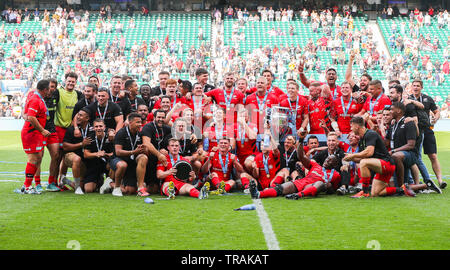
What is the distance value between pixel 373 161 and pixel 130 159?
12.0 ft

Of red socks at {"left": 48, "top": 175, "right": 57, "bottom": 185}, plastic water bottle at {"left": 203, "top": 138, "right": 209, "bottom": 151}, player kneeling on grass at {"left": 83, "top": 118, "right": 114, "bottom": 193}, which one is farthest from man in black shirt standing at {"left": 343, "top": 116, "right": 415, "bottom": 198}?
red socks at {"left": 48, "top": 175, "right": 57, "bottom": 185}

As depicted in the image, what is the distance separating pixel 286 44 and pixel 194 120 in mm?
23982

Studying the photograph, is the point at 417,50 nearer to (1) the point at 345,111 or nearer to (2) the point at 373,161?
(1) the point at 345,111

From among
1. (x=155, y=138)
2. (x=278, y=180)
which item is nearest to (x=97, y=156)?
(x=155, y=138)

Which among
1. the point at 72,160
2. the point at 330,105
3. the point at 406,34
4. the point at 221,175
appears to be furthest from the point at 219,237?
the point at 406,34

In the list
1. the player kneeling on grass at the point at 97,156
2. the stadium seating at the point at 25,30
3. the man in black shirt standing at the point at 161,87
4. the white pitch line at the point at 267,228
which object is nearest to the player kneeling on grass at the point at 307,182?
the white pitch line at the point at 267,228

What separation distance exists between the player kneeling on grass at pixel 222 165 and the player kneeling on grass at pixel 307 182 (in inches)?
33.8

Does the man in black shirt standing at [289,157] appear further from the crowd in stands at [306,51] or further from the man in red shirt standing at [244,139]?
the crowd in stands at [306,51]

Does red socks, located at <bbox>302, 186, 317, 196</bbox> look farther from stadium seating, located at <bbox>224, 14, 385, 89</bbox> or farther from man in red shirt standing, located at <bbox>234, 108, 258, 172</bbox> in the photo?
stadium seating, located at <bbox>224, 14, 385, 89</bbox>

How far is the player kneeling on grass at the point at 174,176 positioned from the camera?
793 cm

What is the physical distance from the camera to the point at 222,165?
8.45 m

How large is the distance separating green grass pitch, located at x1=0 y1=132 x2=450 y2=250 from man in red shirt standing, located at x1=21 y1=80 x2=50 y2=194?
0.53 m

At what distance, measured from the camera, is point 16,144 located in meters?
19.6

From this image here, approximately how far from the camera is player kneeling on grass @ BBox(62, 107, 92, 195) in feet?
27.5
